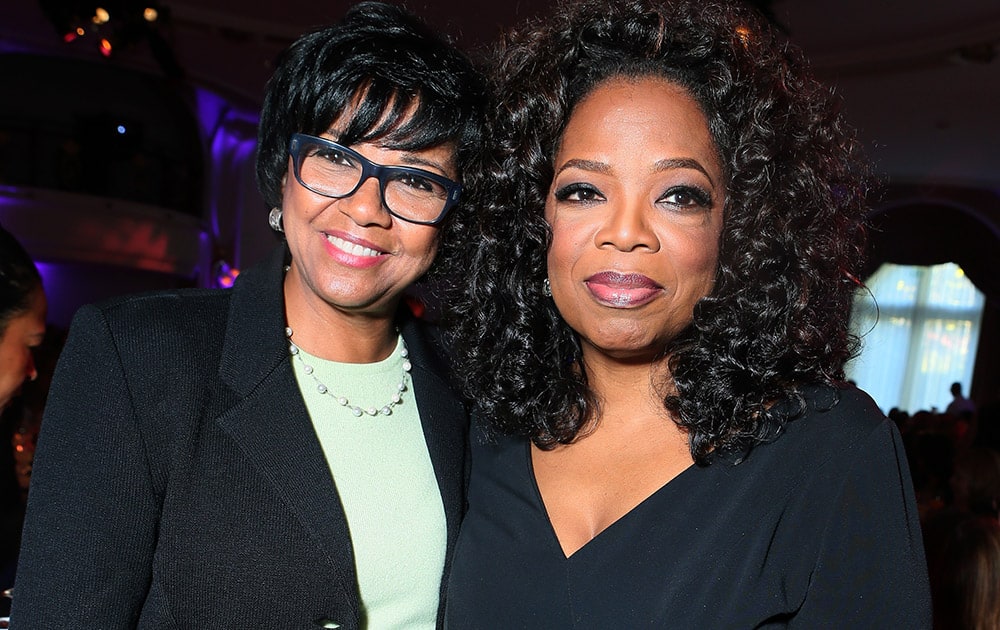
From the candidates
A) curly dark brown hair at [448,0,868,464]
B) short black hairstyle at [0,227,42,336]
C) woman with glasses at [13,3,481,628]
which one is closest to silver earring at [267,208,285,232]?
woman with glasses at [13,3,481,628]

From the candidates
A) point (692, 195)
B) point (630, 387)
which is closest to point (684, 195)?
point (692, 195)

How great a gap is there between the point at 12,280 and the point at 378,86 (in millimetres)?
1240

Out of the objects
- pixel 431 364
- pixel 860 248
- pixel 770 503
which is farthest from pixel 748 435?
pixel 431 364

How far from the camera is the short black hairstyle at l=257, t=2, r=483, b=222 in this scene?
1.53 meters

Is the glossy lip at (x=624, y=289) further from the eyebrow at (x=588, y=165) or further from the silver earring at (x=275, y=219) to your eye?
the silver earring at (x=275, y=219)

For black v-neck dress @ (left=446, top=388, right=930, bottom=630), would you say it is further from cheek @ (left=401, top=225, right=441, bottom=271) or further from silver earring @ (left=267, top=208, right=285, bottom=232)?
Result: silver earring @ (left=267, top=208, right=285, bottom=232)

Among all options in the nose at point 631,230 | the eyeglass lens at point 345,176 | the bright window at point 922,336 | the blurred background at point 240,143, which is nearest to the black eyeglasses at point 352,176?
the eyeglass lens at point 345,176

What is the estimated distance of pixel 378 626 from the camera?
1508 millimetres

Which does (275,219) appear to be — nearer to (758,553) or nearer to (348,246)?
(348,246)

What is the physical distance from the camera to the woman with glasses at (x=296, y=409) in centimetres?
134

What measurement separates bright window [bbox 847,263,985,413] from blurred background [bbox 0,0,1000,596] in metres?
0.02

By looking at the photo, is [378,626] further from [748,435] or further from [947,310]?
[947,310]

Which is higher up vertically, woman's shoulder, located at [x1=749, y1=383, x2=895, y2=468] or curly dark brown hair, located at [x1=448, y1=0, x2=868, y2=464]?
curly dark brown hair, located at [x1=448, y1=0, x2=868, y2=464]

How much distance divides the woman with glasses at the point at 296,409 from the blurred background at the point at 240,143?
544 cm
